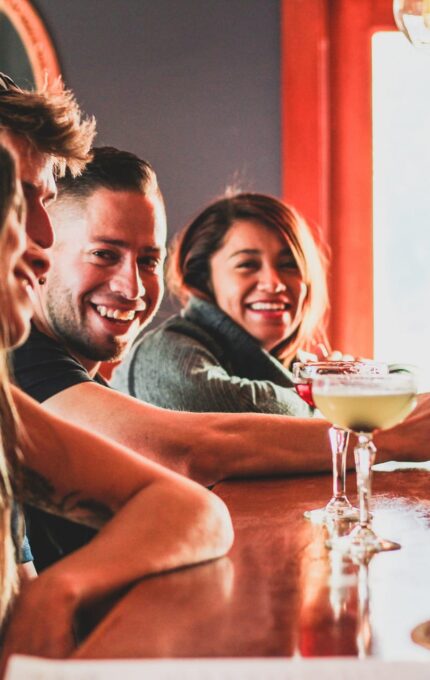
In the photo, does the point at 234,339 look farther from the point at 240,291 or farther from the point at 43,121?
the point at 43,121

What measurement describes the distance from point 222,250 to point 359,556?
161 cm

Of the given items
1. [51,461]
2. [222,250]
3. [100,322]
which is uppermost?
[222,250]

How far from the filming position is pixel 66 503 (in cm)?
106

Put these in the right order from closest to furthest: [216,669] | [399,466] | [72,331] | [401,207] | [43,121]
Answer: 1. [216,669]
2. [43,121]
3. [399,466]
4. [72,331]
5. [401,207]

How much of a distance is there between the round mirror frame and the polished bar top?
2.17 metres

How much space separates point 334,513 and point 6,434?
1.54ft

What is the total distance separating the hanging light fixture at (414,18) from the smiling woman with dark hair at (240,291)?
0.75 meters

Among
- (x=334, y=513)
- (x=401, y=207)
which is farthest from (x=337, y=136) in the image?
(x=334, y=513)

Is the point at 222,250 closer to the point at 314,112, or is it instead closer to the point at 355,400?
the point at 314,112

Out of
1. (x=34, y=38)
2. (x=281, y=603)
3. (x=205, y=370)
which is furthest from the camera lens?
(x=34, y=38)

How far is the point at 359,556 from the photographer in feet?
3.35

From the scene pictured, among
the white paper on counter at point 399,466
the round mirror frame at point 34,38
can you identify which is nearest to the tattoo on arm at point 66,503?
the white paper on counter at point 399,466

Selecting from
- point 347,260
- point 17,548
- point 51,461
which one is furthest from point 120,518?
point 347,260

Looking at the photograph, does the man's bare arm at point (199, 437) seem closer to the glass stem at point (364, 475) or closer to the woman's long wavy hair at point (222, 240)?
the glass stem at point (364, 475)
